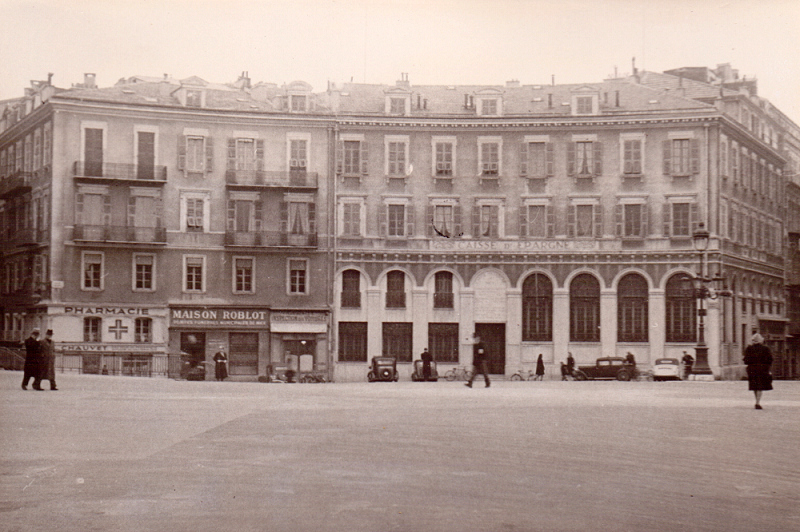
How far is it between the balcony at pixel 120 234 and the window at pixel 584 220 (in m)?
16.2

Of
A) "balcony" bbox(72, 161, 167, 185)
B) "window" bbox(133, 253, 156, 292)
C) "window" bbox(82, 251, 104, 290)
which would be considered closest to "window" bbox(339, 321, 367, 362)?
"window" bbox(133, 253, 156, 292)

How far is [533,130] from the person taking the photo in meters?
37.0

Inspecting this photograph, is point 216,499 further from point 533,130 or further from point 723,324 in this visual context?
point 533,130

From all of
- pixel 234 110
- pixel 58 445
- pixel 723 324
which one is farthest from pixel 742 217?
pixel 58 445

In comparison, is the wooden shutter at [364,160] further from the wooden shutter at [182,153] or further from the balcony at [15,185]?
the balcony at [15,185]

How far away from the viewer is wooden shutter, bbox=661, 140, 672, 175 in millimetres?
35062

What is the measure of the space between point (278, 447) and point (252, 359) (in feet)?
77.4

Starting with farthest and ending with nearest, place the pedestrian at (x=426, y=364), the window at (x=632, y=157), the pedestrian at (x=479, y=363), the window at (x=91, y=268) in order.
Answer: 1. the window at (x=632, y=157)
2. the pedestrian at (x=426, y=364)
3. the window at (x=91, y=268)
4. the pedestrian at (x=479, y=363)

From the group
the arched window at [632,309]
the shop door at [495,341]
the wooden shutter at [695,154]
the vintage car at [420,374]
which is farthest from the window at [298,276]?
the wooden shutter at [695,154]

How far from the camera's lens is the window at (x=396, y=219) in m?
37.1

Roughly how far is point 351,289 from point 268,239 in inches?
154

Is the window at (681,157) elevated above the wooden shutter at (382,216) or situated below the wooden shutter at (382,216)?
above

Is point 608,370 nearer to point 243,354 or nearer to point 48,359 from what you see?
point 243,354

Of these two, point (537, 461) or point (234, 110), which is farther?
point (234, 110)
